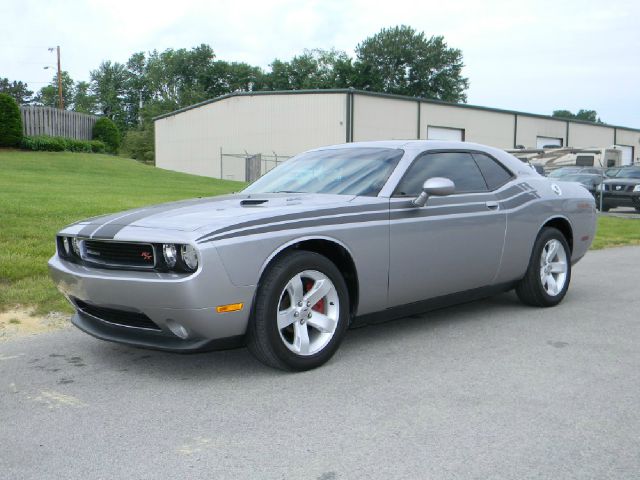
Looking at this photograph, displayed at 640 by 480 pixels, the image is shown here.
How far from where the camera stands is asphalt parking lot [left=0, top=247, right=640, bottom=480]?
2961 millimetres

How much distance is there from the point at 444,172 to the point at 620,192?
17881mm

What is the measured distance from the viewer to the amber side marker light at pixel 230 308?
387 centimetres

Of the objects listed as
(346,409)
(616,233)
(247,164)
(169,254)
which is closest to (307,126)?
(247,164)

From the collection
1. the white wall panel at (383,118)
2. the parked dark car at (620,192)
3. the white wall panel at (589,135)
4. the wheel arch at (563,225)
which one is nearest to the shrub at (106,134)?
the white wall panel at (383,118)

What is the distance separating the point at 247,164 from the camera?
37.7m

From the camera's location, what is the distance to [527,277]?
20.1ft

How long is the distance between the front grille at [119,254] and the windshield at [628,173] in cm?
2175

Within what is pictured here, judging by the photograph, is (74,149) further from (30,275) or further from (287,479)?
(287,479)

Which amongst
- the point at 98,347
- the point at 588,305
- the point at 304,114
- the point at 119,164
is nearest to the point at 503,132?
the point at 304,114

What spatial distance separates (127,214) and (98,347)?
1062mm

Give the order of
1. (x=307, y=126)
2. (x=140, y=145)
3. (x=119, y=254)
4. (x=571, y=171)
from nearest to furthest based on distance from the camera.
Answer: (x=119, y=254) → (x=571, y=171) → (x=307, y=126) → (x=140, y=145)

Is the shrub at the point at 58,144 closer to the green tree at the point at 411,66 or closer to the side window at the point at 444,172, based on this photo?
the side window at the point at 444,172

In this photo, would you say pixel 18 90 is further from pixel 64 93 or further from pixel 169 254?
pixel 169 254

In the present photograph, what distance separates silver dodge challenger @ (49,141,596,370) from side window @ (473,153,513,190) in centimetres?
1
